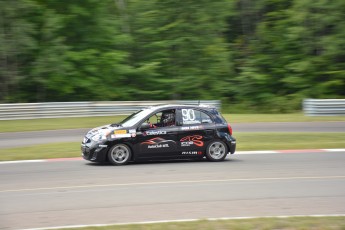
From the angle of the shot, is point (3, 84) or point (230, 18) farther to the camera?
point (230, 18)

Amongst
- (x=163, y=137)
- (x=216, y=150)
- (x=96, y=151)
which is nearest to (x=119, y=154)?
(x=96, y=151)

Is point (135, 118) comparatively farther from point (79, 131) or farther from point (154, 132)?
point (79, 131)

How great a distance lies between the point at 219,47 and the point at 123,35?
671cm

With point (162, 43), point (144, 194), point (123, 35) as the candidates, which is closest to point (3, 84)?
point (123, 35)

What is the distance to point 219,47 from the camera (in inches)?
1476

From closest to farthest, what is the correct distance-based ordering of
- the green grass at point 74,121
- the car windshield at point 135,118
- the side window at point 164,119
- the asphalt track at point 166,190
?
the asphalt track at point 166,190 < the car windshield at point 135,118 < the side window at point 164,119 < the green grass at point 74,121

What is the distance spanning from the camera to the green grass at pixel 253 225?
717cm

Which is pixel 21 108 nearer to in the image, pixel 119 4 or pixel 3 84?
pixel 3 84

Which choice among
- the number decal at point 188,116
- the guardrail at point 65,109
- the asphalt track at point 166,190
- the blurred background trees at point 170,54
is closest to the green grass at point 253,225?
the asphalt track at point 166,190

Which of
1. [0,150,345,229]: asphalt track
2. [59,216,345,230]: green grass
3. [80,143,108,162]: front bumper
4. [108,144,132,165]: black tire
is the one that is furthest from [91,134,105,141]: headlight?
[59,216,345,230]: green grass

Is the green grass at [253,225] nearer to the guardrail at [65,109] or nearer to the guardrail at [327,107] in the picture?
the guardrail at [65,109]

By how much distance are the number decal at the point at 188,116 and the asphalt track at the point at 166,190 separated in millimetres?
1080

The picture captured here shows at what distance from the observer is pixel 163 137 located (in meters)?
14.0

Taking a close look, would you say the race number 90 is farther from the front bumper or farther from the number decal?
the front bumper
